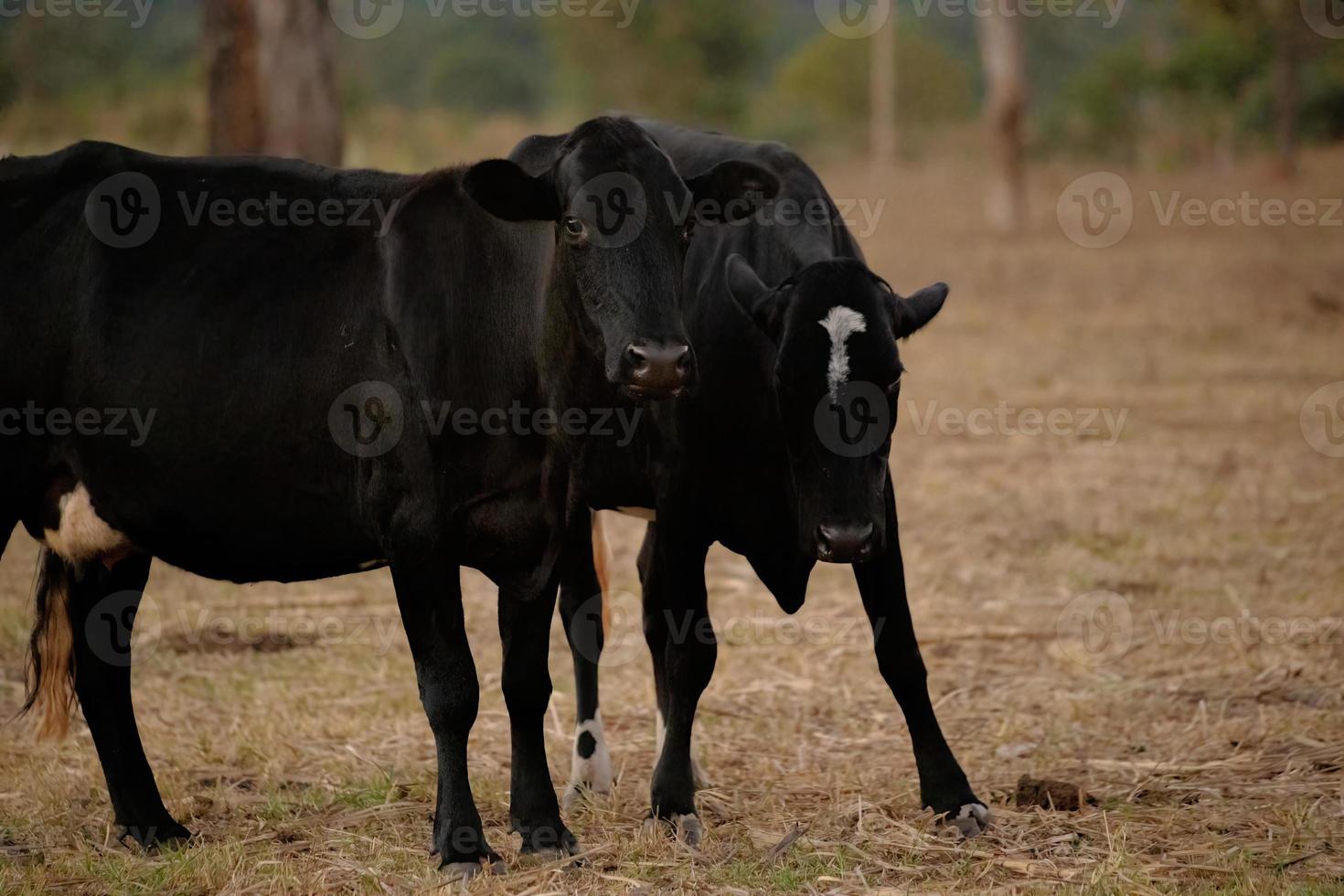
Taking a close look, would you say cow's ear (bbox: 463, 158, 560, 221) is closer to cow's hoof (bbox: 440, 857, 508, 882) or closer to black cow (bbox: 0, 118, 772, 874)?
black cow (bbox: 0, 118, 772, 874)

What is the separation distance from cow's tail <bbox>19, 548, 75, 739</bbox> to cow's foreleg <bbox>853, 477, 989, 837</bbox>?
238 cm

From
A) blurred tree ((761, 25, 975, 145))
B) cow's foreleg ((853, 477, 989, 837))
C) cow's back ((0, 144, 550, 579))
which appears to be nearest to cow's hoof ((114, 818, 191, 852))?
cow's back ((0, 144, 550, 579))

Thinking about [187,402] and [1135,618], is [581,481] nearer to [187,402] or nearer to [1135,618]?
[187,402]

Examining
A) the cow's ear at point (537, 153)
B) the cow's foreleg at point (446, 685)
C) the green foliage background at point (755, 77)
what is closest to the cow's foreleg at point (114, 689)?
the cow's foreleg at point (446, 685)

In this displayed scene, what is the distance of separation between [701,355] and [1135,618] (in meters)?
3.15

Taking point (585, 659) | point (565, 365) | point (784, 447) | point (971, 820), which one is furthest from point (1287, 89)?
point (565, 365)

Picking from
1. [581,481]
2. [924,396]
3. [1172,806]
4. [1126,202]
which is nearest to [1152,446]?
[924,396]

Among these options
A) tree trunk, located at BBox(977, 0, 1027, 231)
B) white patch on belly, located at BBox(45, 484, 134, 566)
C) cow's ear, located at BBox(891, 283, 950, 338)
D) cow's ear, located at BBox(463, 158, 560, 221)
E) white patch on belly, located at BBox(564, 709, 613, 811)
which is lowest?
white patch on belly, located at BBox(564, 709, 613, 811)

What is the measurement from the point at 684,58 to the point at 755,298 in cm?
4699

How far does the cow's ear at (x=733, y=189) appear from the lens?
4766mm

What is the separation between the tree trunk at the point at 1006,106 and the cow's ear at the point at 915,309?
1947cm

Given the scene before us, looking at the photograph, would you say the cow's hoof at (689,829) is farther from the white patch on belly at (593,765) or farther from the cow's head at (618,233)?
the cow's head at (618,233)

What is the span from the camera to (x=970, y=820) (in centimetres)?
493

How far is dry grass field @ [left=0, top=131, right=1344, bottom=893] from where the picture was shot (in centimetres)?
461
